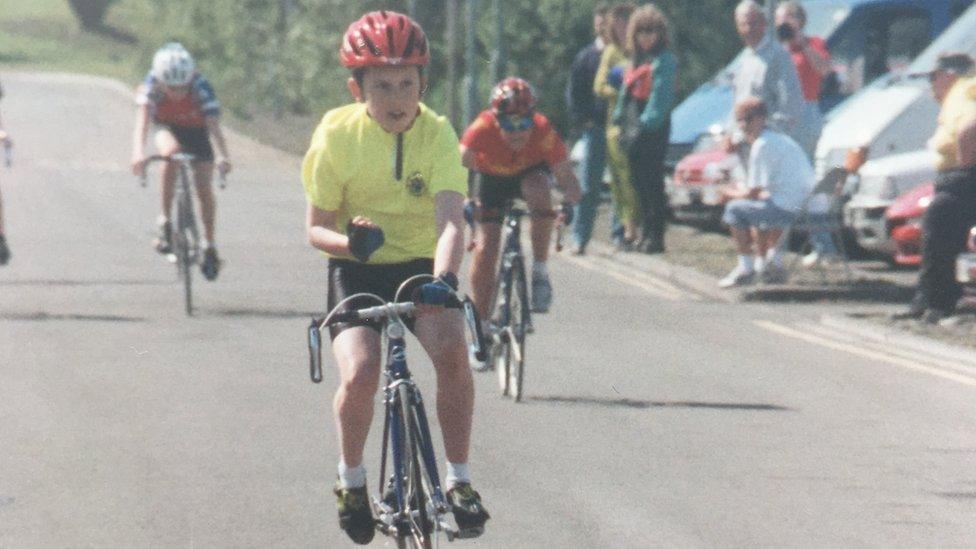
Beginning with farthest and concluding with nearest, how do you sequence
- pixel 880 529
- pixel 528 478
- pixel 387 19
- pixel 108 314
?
pixel 108 314
pixel 528 478
pixel 880 529
pixel 387 19

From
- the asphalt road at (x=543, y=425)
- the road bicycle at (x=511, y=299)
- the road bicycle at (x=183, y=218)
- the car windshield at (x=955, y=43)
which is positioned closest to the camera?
the asphalt road at (x=543, y=425)

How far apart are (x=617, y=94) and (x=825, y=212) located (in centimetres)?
284

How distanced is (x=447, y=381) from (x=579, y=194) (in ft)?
14.9

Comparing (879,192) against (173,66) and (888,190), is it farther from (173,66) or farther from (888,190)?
(173,66)

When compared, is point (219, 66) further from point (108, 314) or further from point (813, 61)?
point (108, 314)

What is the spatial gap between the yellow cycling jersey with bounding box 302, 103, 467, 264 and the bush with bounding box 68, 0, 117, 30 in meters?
93.7

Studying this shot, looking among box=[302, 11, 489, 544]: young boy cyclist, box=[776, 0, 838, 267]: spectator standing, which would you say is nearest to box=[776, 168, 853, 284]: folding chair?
box=[776, 0, 838, 267]: spectator standing

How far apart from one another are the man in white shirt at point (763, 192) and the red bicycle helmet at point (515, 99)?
5.36 meters

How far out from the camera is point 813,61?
730 inches

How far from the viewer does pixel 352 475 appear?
274 inches

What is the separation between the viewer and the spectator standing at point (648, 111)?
18.4m

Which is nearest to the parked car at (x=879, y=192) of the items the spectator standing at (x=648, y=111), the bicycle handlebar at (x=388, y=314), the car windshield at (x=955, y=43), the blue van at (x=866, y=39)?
the car windshield at (x=955, y=43)

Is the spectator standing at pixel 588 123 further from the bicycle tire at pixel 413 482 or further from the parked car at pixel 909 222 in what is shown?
the bicycle tire at pixel 413 482

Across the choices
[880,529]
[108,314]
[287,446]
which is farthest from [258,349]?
[880,529]
